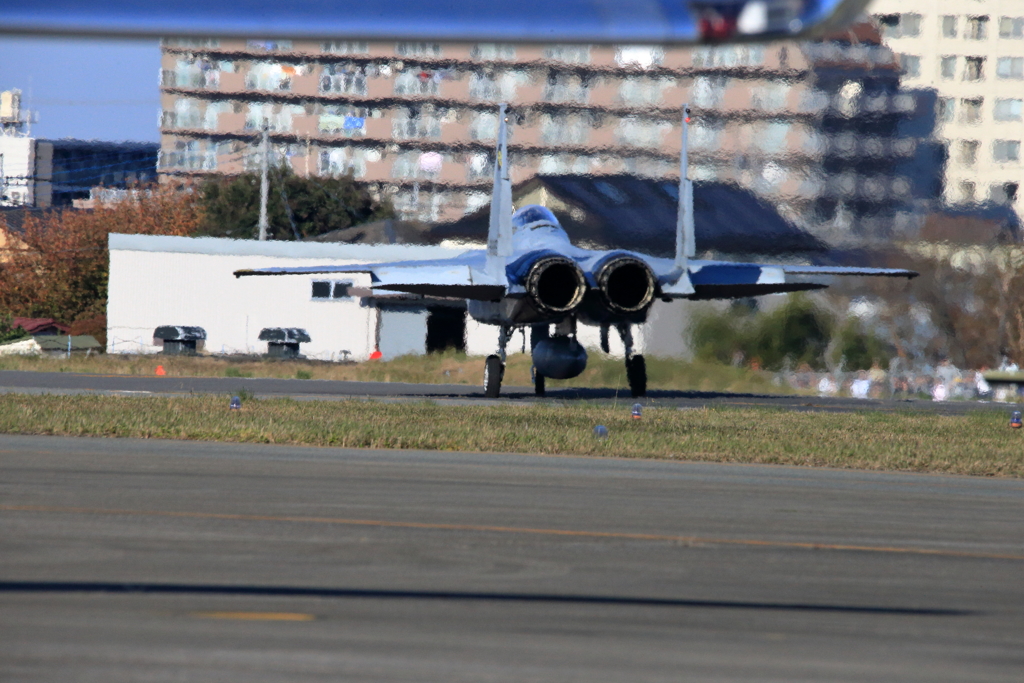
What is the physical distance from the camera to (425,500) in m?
10.2

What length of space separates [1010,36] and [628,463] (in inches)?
581

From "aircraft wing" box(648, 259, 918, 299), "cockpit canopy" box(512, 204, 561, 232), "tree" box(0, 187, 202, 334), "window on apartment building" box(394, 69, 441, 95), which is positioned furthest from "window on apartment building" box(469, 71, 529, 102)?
"tree" box(0, 187, 202, 334)

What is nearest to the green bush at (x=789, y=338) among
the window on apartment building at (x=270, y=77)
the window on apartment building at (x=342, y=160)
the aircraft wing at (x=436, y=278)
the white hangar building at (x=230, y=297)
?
the aircraft wing at (x=436, y=278)

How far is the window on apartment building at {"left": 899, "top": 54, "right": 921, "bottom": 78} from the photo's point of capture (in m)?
23.2

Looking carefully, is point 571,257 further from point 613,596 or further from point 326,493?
point 613,596

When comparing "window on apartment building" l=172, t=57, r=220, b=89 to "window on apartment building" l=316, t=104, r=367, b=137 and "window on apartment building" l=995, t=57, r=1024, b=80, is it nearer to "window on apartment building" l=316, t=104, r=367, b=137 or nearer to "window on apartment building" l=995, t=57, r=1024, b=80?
"window on apartment building" l=316, t=104, r=367, b=137

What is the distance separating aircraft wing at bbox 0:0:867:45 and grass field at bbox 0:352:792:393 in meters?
28.1

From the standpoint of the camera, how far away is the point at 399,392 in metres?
29.0

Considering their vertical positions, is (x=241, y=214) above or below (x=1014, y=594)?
above

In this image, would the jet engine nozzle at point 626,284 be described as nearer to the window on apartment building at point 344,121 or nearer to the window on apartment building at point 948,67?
the window on apartment building at point 948,67

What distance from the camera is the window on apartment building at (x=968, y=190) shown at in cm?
2397

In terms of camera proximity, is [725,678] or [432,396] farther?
[432,396]

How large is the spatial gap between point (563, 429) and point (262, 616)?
480 inches

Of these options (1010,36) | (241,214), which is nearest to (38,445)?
(1010,36)
